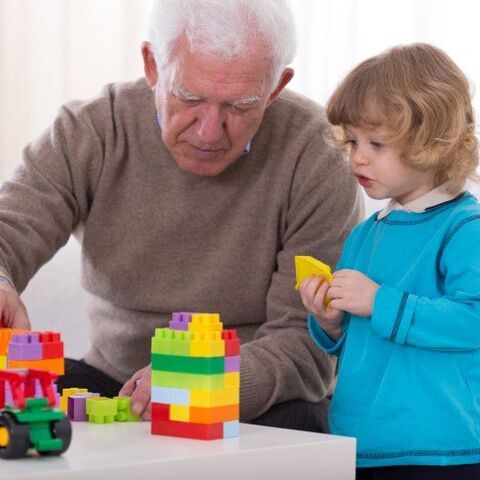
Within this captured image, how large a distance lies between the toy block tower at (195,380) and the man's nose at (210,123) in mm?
562

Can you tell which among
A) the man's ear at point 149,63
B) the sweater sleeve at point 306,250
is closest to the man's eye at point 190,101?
the man's ear at point 149,63

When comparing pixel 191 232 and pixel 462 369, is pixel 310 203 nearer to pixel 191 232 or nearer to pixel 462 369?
pixel 191 232

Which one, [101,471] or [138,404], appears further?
[138,404]

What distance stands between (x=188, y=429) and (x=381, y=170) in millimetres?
495

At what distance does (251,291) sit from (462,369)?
1.84 ft

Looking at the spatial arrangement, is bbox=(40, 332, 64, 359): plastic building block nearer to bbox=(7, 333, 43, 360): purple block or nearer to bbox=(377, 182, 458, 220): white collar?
bbox=(7, 333, 43, 360): purple block

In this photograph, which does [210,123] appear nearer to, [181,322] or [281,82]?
[281,82]

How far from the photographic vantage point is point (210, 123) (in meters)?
1.63

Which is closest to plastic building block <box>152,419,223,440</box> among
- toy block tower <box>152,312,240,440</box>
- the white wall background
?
toy block tower <box>152,312,240,440</box>

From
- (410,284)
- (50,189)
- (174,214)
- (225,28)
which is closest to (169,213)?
(174,214)

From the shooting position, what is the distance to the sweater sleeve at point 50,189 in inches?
71.1

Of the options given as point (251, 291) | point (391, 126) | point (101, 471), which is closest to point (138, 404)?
point (101, 471)

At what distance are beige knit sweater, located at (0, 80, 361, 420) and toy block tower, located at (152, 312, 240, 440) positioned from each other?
0.67 metres

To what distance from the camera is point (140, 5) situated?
2623 mm
